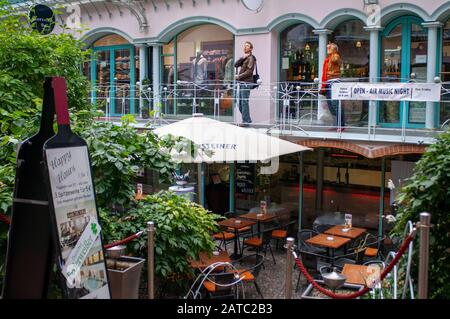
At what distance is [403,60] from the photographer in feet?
51.8

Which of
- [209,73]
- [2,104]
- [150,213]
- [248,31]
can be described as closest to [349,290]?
[150,213]

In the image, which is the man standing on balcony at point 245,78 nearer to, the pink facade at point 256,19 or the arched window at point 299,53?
the pink facade at point 256,19

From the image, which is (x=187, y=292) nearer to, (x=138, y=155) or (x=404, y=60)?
(x=138, y=155)

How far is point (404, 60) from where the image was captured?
51.7 feet

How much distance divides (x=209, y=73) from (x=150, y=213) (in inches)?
483

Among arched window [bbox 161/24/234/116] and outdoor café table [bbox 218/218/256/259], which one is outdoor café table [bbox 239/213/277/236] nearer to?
outdoor café table [bbox 218/218/256/259]

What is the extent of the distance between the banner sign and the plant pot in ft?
27.7

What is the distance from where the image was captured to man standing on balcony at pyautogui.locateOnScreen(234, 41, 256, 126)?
15930 millimetres

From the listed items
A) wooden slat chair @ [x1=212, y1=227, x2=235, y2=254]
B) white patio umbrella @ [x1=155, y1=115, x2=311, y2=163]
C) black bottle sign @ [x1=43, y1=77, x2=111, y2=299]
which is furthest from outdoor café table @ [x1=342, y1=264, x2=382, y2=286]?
black bottle sign @ [x1=43, y1=77, x2=111, y2=299]

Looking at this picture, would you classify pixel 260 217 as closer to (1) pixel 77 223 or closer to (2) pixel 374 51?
(2) pixel 374 51

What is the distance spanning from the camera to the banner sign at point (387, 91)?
12.5 m

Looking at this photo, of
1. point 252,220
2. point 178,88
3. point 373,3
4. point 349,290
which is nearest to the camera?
point 349,290

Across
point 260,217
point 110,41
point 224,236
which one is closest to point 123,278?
point 224,236

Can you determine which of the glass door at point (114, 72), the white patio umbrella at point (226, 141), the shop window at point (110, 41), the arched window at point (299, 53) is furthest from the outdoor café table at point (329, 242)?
the shop window at point (110, 41)
